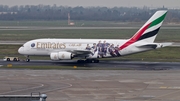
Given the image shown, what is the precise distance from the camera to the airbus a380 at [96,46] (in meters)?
65.6

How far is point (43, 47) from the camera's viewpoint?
225 ft

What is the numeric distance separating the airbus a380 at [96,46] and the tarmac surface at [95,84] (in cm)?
959

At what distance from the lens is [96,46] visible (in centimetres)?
6769

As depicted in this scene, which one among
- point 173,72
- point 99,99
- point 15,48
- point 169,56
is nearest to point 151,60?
point 169,56

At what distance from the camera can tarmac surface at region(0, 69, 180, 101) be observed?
3984 cm

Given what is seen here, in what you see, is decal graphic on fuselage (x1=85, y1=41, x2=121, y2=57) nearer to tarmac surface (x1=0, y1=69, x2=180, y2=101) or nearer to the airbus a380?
the airbus a380

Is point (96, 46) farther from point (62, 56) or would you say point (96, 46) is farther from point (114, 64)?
point (62, 56)

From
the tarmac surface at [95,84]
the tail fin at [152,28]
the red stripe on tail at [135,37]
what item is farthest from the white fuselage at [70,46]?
the tarmac surface at [95,84]

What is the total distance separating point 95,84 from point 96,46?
21.7 m

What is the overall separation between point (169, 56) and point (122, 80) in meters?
29.0

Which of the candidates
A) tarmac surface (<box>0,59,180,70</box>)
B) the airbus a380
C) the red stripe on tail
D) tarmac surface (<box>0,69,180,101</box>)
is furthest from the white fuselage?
tarmac surface (<box>0,69,180,101</box>)

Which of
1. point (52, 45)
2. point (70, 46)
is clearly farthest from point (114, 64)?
point (52, 45)

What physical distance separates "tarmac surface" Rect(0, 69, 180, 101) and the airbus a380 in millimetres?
9591

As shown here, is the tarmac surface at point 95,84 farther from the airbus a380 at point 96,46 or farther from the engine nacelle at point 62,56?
the engine nacelle at point 62,56
